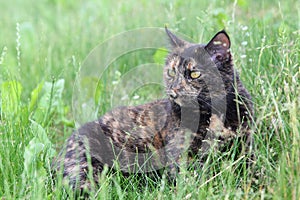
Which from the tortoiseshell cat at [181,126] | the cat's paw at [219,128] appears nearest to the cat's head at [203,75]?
the tortoiseshell cat at [181,126]

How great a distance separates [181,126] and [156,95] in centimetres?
133

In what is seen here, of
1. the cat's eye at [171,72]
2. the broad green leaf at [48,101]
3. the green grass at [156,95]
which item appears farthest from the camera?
the broad green leaf at [48,101]

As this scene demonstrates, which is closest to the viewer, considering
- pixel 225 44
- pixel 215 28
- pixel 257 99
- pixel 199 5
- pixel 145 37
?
pixel 225 44

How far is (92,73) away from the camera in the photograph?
5031mm

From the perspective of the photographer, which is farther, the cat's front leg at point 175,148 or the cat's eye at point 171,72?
the cat's eye at point 171,72

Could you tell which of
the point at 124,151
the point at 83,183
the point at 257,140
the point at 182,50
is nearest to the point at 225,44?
the point at 182,50

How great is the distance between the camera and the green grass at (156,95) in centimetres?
289

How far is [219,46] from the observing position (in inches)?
134

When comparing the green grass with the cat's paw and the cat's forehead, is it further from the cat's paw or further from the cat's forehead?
the cat's forehead

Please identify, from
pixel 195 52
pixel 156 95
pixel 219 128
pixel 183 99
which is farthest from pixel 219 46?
pixel 156 95

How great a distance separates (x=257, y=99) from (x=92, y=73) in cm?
198

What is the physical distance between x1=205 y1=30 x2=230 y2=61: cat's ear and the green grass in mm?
222

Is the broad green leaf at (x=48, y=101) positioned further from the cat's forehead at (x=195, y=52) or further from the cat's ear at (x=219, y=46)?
the cat's ear at (x=219, y=46)

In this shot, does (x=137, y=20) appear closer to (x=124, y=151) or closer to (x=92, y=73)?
(x=92, y=73)
